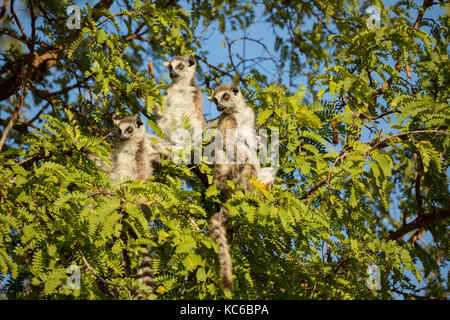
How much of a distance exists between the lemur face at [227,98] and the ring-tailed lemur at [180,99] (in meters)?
0.60

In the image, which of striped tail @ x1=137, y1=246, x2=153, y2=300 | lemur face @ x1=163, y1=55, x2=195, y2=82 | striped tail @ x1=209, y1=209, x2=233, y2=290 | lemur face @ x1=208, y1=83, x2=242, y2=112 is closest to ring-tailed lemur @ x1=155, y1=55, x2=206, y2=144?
lemur face @ x1=163, y1=55, x2=195, y2=82

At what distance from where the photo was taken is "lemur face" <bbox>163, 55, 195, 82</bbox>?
24.2ft

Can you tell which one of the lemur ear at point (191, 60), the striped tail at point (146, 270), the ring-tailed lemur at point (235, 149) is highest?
the lemur ear at point (191, 60)

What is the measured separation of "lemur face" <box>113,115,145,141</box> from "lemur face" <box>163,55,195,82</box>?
4.77 ft

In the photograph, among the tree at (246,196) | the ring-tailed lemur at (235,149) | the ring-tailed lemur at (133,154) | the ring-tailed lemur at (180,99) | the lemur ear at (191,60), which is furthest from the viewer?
the lemur ear at (191,60)

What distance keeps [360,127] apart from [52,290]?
3.62m

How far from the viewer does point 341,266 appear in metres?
4.50

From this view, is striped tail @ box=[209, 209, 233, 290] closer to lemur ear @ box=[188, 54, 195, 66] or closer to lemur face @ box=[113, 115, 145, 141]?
lemur face @ box=[113, 115, 145, 141]

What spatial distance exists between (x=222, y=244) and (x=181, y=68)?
4.14m

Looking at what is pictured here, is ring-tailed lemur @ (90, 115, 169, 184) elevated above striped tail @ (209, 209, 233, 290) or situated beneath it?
elevated above

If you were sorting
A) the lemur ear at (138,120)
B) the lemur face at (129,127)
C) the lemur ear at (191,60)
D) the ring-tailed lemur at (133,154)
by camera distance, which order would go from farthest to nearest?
1. the lemur ear at (191,60)
2. the lemur ear at (138,120)
3. the lemur face at (129,127)
4. the ring-tailed lemur at (133,154)

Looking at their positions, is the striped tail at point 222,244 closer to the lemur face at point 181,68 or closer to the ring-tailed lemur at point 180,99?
the ring-tailed lemur at point 180,99

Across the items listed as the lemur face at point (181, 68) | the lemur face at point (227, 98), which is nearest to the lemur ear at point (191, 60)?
the lemur face at point (181, 68)

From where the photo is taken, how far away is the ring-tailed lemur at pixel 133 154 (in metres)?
5.77
